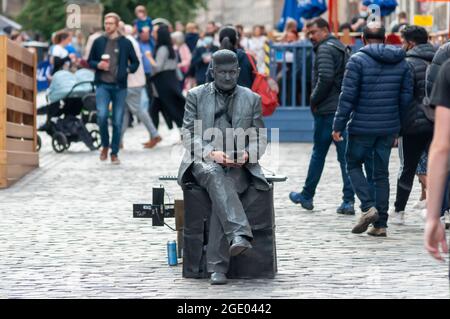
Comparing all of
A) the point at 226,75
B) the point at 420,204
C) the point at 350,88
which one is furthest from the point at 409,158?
the point at 226,75

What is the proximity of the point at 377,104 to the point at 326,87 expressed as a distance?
1.64 metres

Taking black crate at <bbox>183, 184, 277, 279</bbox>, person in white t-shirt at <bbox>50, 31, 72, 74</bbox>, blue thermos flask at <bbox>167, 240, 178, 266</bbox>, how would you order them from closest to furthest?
1. black crate at <bbox>183, 184, 277, 279</bbox>
2. blue thermos flask at <bbox>167, 240, 178, 266</bbox>
3. person in white t-shirt at <bbox>50, 31, 72, 74</bbox>

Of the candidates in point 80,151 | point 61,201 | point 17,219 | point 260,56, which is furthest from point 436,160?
point 260,56

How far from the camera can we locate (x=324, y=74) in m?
13.2

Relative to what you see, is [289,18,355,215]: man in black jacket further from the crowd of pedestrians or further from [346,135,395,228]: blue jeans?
[346,135,395,228]: blue jeans

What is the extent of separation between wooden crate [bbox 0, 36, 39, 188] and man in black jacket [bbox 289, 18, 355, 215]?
415 cm

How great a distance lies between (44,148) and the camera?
2245 centimetres

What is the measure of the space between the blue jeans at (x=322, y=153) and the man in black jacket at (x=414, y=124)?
2.51 feet

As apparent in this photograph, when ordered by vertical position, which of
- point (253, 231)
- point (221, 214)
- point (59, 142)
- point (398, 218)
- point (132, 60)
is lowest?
point (398, 218)

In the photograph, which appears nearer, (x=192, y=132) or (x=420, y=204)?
(x=192, y=132)

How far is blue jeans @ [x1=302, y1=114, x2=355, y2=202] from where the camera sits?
43.9 feet

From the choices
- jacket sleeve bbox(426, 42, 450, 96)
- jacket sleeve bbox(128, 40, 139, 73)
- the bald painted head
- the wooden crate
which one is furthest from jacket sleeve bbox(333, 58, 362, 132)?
jacket sleeve bbox(128, 40, 139, 73)

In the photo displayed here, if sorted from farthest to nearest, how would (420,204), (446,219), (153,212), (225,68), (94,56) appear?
(94,56) → (420,204) → (446,219) → (153,212) → (225,68)

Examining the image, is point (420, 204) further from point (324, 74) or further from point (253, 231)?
point (253, 231)
